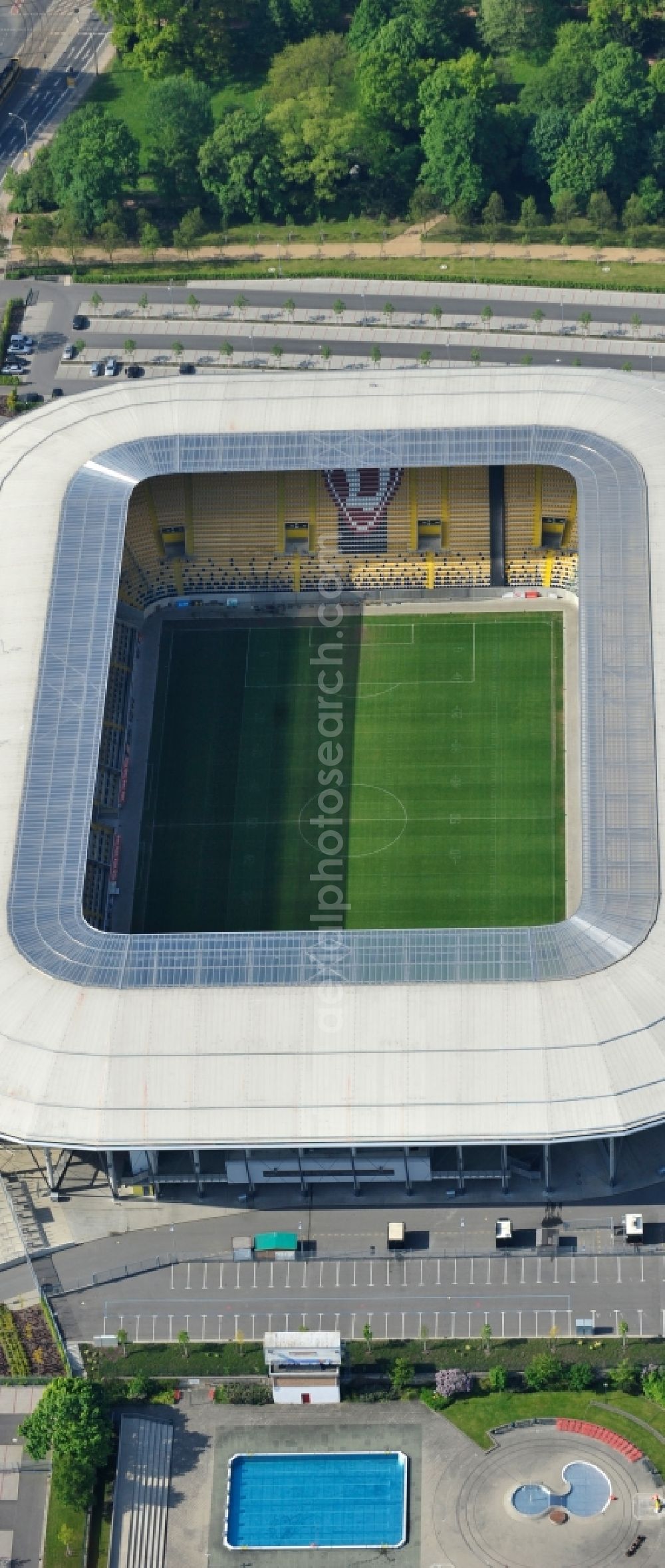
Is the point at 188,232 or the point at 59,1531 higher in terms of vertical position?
the point at 188,232

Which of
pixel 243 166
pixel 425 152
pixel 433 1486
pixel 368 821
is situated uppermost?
pixel 425 152

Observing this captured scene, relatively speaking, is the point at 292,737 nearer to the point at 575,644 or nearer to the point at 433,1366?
the point at 575,644

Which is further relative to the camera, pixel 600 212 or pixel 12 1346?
pixel 600 212

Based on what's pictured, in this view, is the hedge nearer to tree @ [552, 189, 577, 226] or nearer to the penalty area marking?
the penalty area marking

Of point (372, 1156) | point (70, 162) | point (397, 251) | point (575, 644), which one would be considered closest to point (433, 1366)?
point (372, 1156)

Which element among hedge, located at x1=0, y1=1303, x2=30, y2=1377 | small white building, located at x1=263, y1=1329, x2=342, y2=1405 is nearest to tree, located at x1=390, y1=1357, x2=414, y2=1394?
small white building, located at x1=263, y1=1329, x2=342, y2=1405

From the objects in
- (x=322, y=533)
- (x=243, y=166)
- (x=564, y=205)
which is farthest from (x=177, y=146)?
(x=322, y=533)

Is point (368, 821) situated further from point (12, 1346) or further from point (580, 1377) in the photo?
point (580, 1377)
